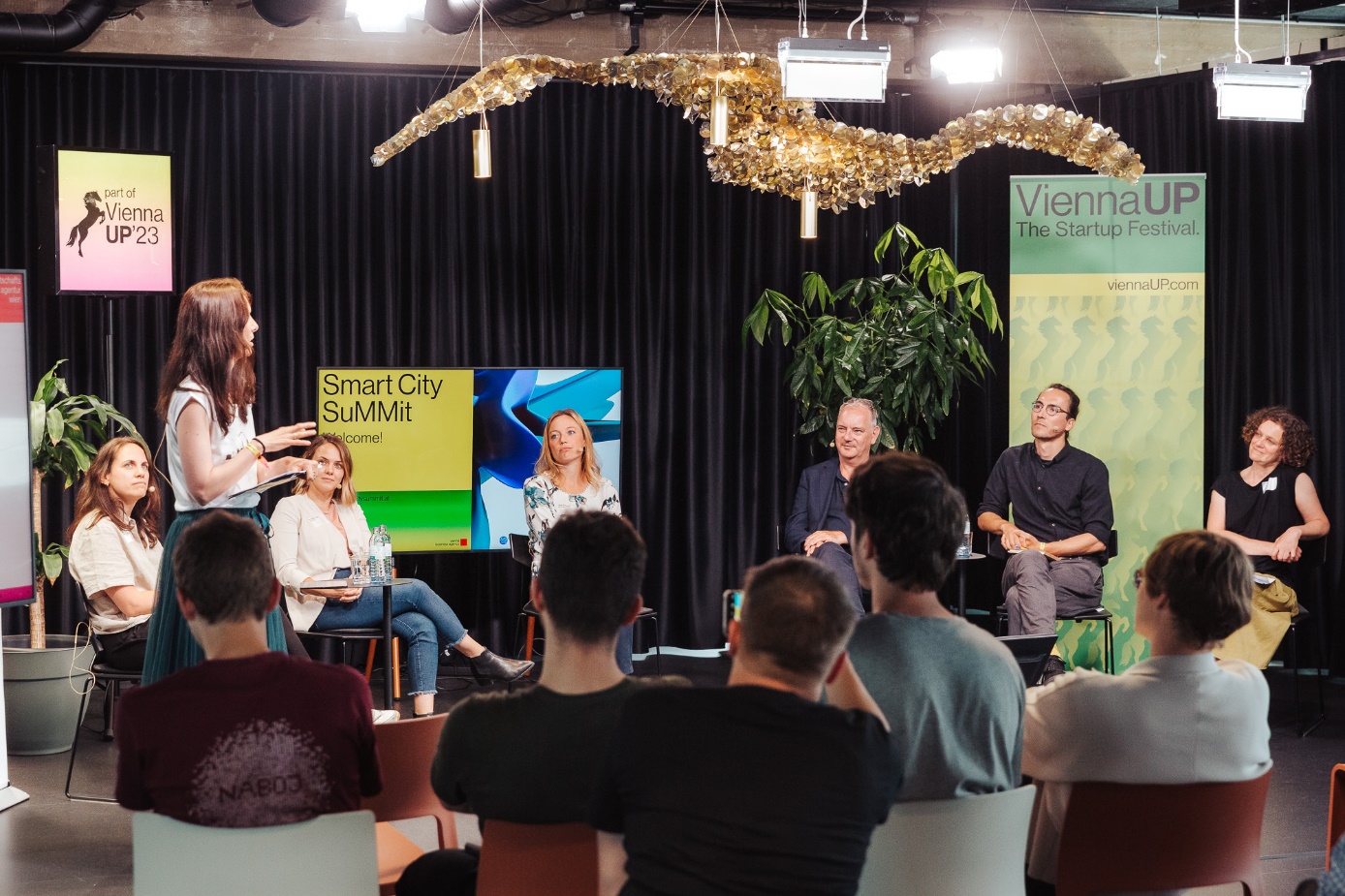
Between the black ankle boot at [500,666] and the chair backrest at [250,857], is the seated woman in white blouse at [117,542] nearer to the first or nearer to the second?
the black ankle boot at [500,666]

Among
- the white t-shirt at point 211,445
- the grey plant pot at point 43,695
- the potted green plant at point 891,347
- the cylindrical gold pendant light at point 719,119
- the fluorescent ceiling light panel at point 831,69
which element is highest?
the fluorescent ceiling light panel at point 831,69

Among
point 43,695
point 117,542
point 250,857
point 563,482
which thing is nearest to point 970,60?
point 563,482

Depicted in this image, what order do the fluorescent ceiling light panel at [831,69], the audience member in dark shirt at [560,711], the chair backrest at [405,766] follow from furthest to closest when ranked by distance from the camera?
the fluorescent ceiling light panel at [831,69] → the chair backrest at [405,766] → the audience member in dark shirt at [560,711]

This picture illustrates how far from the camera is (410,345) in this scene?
6.98 metres

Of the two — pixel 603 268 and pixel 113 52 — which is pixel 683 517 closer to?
pixel 603 268

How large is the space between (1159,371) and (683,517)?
257cm

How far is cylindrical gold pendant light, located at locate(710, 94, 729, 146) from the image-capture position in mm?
4629

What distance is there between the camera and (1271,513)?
19.1ft

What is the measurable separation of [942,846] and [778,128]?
3349mm

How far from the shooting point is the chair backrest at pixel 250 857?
1.97 metres

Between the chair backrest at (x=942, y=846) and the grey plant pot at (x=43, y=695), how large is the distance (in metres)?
3.83

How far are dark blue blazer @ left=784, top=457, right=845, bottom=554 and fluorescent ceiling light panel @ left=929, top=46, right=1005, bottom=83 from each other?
1996mm

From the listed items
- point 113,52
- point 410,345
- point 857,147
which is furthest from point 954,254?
point 113,52

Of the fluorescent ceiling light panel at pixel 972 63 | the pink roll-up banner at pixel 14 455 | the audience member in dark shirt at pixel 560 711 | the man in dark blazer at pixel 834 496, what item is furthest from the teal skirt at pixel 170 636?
the fluorescent ceiling light panel at pixel 972 63
